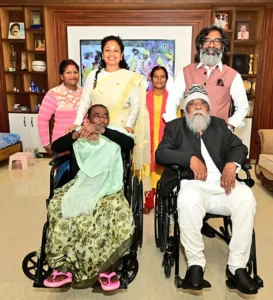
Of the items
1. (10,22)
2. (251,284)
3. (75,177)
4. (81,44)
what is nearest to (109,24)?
(81,44)

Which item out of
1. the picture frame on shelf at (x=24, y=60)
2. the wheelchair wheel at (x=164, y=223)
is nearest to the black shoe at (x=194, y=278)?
the wheelchair wheel at (x=164, y=223)

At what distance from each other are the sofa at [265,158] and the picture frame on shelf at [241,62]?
51.6 inches

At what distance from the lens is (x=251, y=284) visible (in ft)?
5.29

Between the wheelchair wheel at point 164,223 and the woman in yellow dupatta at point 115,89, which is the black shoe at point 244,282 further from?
the woman in yellow dupatta at point 115,89

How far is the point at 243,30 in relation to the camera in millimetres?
4590

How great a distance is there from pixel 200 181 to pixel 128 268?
2.08 feet

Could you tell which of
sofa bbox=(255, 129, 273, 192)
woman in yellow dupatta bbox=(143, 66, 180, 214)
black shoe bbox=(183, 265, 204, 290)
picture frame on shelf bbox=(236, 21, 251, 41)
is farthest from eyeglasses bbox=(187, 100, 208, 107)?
picture frame on shelf bbox=(236, 21, 251, 41)

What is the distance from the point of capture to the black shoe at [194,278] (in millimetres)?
1649

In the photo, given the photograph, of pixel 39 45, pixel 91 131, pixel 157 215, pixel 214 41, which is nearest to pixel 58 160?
pixel 91 131

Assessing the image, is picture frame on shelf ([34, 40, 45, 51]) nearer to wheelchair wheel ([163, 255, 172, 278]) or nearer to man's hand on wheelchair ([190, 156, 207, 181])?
man's hand on wheelchair ([190, 156, 207, 181])

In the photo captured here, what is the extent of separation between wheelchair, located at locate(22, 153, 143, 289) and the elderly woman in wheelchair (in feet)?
0.11

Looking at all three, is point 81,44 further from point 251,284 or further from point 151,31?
point 251,284

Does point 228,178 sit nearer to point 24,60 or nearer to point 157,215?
point 157,215

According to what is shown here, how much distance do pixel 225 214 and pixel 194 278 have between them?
41 centimetres
